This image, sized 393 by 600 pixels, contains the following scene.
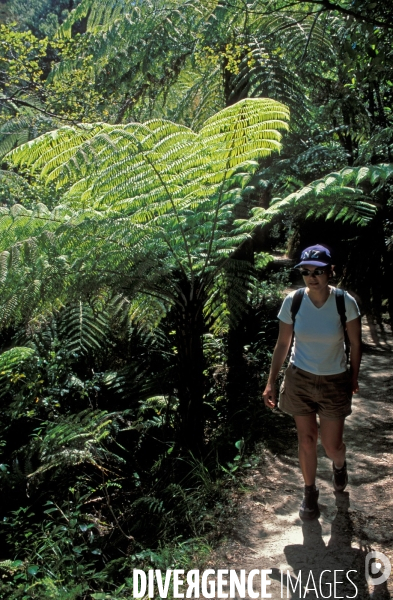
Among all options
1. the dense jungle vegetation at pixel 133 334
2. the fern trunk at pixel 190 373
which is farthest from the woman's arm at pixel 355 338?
the fern trunk at pixel 190 373

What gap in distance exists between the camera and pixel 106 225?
4.06m

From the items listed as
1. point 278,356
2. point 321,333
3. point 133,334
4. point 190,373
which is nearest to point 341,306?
point 321,333

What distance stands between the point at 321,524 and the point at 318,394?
0.80 m

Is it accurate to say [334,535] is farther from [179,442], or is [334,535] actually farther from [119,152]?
[119,152]

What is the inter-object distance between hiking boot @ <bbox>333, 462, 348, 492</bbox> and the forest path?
2.6 inches

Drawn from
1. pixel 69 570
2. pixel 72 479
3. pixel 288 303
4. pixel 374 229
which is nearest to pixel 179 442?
pixel 72 479

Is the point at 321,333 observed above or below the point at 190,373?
above

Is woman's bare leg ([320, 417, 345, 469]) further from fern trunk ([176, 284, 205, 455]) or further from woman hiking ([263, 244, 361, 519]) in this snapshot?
fern trunk ([176, 284, 205, 455])

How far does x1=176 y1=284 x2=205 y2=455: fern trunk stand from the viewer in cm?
427

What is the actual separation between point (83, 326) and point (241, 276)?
5.11 feet

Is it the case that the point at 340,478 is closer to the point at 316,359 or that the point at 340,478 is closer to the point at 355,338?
the point at 316,359

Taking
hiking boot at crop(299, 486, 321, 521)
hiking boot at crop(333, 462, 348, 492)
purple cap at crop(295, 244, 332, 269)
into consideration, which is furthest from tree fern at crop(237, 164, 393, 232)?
hiking boot at crop(299, 486, 321, 521)

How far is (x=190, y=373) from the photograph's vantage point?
14.2 feet

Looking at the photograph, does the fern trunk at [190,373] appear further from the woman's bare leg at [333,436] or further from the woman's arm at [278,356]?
the woman's bare leg at [333,436]
